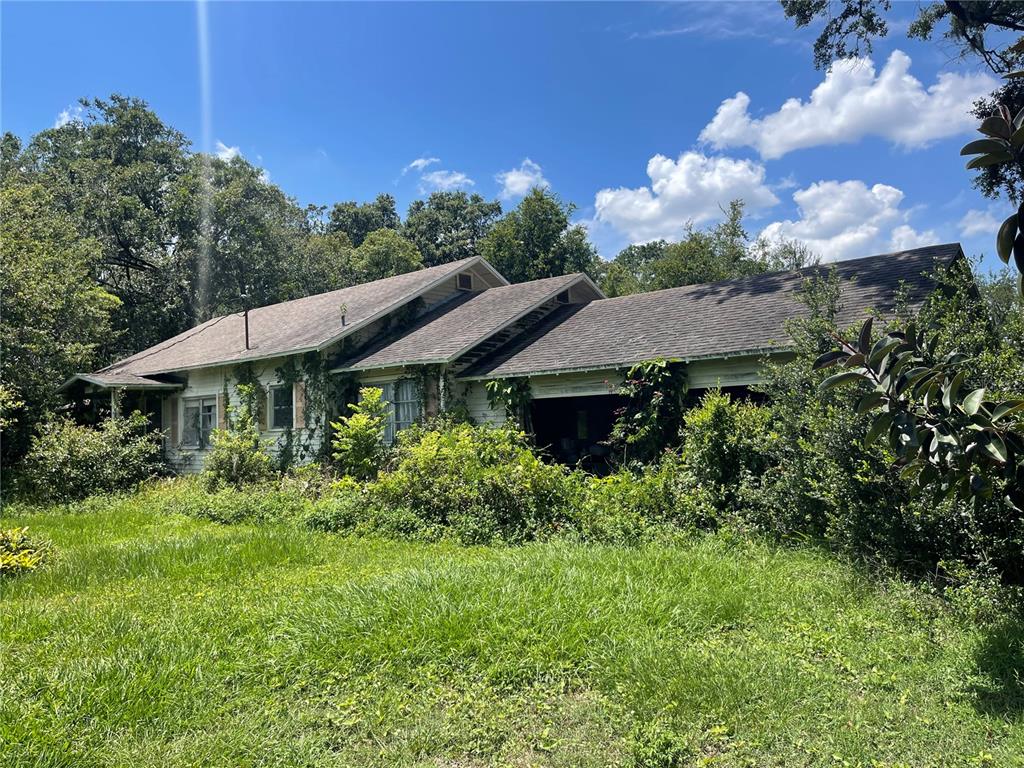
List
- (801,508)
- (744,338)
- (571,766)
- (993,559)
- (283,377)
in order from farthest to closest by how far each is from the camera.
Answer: (283,377) < (744,338) < (801,508) < (993,559) < (571,766)

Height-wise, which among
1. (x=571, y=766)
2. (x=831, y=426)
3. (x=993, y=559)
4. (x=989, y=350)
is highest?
(x=989, y=350)

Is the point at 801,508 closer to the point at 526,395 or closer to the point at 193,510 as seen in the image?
the point at 526,395

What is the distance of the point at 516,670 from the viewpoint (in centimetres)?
423

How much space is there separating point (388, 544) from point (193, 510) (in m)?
5.19

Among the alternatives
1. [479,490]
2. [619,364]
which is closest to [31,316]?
[479,490]

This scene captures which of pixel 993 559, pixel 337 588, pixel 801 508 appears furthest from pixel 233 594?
pixel 993 559

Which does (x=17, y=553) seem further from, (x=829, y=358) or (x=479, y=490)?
(x=829, y=358)

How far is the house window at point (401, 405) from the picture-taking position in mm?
15318

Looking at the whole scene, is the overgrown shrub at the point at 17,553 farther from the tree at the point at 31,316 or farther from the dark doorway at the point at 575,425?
the dark doorway at the point at 575,425

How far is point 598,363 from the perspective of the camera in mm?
12562

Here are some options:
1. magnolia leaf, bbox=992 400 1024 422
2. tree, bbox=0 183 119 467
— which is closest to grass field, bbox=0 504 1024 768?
magnolia leaf, bbox=992 400 1024 422

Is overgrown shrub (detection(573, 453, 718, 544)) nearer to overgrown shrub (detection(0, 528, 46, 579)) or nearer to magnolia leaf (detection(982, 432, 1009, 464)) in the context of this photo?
magnolia leaf (detection(982, 432, 1009, 464))

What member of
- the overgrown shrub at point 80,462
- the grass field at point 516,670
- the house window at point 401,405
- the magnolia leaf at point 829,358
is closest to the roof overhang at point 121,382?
the overgrown shrub at point 80,462

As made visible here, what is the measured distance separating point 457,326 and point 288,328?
6124mm
